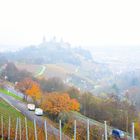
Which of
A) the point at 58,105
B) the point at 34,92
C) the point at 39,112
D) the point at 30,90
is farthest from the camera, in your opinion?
the point at 30,90

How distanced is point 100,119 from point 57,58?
156m

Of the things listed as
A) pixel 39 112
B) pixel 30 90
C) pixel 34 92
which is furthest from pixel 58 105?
pixel 30 90

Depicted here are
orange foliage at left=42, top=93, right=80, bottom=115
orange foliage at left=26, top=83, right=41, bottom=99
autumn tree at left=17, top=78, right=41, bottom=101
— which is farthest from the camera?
autumn tree at left=17, top=78, right=41, bottom=101

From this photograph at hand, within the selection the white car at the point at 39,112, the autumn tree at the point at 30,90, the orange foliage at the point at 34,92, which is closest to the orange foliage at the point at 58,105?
the white car at the point at 39,112

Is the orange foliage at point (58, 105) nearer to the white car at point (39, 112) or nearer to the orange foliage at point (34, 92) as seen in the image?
the white car at point (39, 112)

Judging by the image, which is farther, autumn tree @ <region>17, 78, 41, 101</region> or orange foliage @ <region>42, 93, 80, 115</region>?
autumn tree @ <region>17, 78, 41, 101</region>

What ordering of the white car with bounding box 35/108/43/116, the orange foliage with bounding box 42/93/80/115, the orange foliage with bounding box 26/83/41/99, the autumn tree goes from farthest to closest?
the autumn tree < the orange foliage with bounding box 26/83/41/99 < the orange foliage with bounding box 42/93/80/115 < the white car with bounding box 35/108/43/116

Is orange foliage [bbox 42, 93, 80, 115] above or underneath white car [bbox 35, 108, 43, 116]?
above

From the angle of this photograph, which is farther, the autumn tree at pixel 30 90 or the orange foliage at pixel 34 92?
the autumn tree at pixel 30 90

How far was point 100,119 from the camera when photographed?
39.7 metres

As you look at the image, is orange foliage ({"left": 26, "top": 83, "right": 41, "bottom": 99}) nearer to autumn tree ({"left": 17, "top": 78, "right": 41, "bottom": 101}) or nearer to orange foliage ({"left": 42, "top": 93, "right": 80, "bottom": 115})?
autumn tree ({"left": 17, "top": 78, "right": 41, "bottom": 101})

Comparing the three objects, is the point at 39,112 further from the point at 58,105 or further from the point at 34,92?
the point at 34,92

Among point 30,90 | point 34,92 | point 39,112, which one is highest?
point 30,90

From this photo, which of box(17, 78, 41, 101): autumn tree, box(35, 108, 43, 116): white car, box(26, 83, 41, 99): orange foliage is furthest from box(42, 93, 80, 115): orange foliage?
box(17, 78, 41, 101): autumn tree
